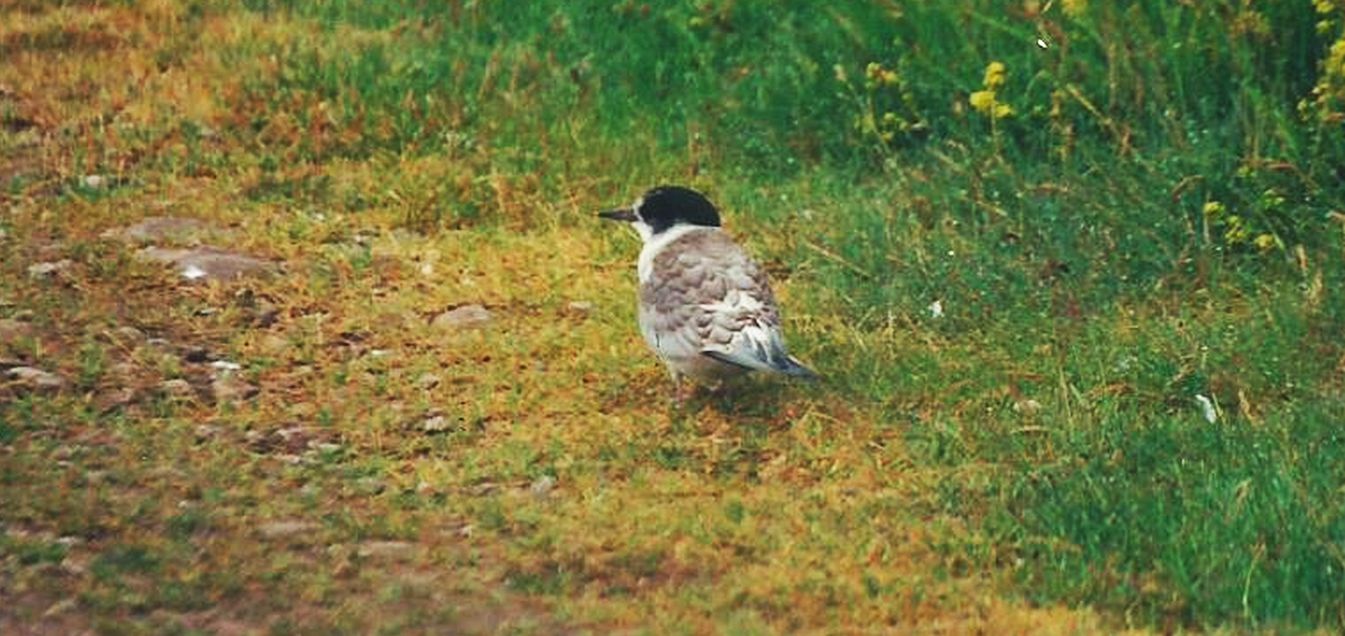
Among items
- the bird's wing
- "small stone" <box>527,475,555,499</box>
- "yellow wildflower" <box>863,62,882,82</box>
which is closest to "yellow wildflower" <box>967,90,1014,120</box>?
"yellow wildflower" <box>863,62,882,82</box>

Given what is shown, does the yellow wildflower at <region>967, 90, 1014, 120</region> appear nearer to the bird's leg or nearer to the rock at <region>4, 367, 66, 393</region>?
the bird's leg

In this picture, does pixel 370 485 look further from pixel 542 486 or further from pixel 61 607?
pixel 61 607

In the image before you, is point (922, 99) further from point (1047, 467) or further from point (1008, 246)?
point (1047, 467)

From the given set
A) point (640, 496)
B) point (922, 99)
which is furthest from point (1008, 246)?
point (640, 496)

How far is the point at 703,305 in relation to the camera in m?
7.29

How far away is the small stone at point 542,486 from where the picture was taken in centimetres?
675

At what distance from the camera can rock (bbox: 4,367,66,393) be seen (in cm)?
752

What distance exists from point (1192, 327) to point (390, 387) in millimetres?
2512

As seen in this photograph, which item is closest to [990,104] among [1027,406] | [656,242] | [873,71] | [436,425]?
[873,71]

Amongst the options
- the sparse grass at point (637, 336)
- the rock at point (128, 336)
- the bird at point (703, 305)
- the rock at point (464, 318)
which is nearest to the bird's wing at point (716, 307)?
the bird at point (703, 305)

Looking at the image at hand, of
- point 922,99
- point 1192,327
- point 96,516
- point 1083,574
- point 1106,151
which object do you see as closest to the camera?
point 1083,574

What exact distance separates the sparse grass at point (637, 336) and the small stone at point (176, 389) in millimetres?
40

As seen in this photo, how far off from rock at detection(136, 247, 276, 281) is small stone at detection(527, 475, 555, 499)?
227 cm

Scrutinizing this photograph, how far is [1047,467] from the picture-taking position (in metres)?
6.58
